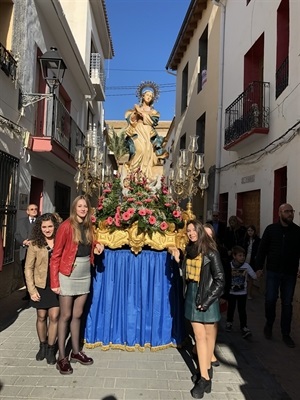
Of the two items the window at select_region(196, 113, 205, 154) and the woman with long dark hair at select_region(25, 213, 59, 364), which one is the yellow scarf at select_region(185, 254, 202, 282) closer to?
the woman with long dark hair at select_region(25, 213, 59, 364)

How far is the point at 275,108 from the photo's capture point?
758cm

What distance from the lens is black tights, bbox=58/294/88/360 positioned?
3652 mm

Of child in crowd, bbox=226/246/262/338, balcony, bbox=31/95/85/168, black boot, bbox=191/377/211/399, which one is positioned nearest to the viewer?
black boot, bbox=191/377/211/399

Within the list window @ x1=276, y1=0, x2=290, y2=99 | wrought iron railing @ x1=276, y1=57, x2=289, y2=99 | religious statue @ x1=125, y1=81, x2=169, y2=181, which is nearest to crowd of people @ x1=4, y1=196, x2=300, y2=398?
religious statue @ x1=125, y1=81, x2=169, y2=181

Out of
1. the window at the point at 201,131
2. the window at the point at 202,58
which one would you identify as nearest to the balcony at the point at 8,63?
the window at the point at 201,131

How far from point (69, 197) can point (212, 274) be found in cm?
1028

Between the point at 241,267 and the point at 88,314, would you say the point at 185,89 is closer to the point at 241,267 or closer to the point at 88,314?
the point at 241,267

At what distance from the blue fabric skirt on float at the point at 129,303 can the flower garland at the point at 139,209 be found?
378mm

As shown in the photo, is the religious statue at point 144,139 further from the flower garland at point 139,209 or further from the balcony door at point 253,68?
the balcony door at point 253,68

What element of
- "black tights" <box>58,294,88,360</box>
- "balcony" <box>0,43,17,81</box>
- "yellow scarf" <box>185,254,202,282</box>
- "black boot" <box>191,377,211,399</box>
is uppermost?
"balcony" <box>0,43,17,81</box>

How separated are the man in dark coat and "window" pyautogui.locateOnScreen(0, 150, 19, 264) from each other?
4.66 metres

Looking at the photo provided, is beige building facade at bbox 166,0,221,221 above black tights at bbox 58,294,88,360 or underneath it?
above

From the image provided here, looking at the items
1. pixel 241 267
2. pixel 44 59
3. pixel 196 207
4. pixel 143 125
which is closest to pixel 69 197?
A: pixel 196 207

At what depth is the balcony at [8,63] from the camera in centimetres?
634
